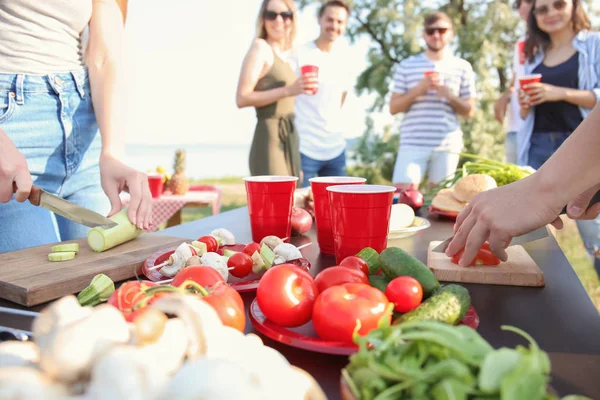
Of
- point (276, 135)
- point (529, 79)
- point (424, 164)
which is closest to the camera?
point (529, 79)

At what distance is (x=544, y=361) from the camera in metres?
0.62

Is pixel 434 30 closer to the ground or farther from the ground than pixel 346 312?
farther from the ground

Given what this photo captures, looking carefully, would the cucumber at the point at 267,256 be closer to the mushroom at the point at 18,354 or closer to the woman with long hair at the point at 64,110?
the woman with long hair at the point at 64,110

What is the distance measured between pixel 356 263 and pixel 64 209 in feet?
3.34

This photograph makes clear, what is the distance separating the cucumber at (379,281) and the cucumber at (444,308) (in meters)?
0.14

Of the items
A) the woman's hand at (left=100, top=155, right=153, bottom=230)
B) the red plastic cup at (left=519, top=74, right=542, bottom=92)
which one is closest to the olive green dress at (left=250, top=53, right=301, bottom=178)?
the red plastic cup at (left=519, top=74, right=542, bottom=92)

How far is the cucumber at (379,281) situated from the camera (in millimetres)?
1180

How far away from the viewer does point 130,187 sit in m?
1.85

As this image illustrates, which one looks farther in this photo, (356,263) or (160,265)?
(160,265)

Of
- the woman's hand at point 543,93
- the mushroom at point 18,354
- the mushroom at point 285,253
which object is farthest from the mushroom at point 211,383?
the woman's hand at point 543,93

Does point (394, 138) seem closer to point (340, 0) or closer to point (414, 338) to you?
point (340, 0)

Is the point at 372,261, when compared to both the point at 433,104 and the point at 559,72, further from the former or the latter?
the point at 433,104

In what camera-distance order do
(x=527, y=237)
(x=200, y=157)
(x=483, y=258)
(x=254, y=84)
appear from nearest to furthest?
(x=483, y=258)
(x=527, y=237)
(x=254, y=84)
(x=200, y=157)

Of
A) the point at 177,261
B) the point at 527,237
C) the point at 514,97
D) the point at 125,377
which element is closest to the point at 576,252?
the point at 514,97
